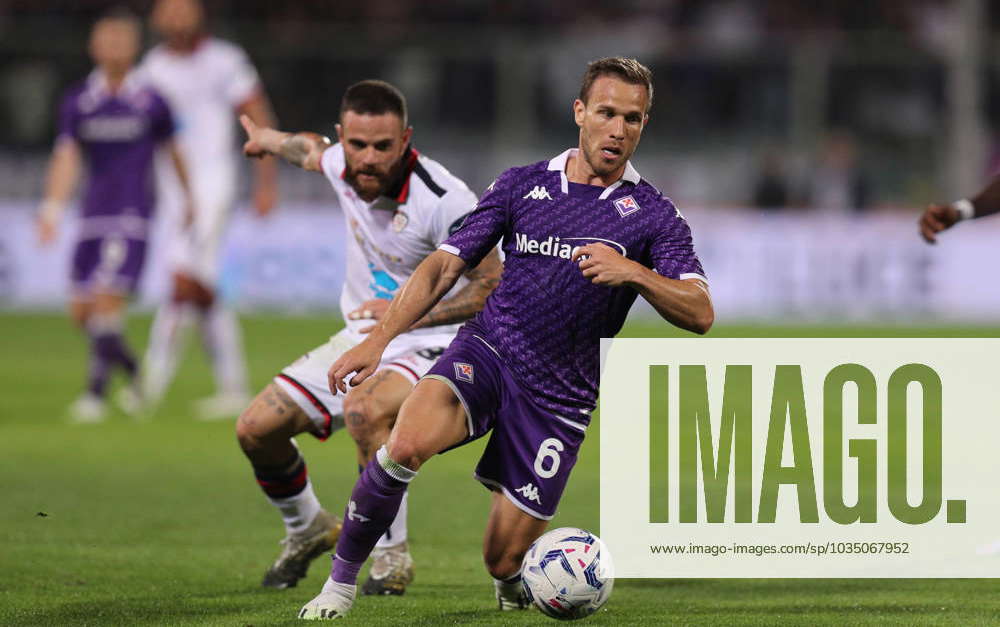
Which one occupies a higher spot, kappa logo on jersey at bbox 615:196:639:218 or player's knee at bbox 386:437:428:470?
kappa logo on jersey at bbox 615:196:639:218

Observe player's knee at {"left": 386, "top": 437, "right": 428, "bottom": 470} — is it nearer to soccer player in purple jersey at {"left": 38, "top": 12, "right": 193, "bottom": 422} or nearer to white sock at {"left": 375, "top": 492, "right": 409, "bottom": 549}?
white sock at {"left": 375, "top": 492, "right": 409, "bottom": 549}

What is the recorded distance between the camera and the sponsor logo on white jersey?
577 cm

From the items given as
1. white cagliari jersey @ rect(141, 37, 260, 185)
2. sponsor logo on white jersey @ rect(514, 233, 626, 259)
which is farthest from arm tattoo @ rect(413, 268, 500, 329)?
white cagliari jersey @ rect(141, 37, 260, 185)

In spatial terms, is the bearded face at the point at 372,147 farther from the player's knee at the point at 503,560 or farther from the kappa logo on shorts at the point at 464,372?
the player's knee at the point at 503,560

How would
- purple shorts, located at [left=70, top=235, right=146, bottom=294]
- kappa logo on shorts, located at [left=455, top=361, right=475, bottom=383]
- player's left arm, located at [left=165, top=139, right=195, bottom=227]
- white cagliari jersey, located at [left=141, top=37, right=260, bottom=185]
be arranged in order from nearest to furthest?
kappa logo on shorts, located at [left=455, top=361, right=475, bottom=383] < purple shorts, located at [left=70, top=235, right=146, bottom=294] < player's left arm, located at [left=165, top=139, right=195, bottom=227] < white cagliari jersey, located at [left=141, top=37, right=260, bottom=185]

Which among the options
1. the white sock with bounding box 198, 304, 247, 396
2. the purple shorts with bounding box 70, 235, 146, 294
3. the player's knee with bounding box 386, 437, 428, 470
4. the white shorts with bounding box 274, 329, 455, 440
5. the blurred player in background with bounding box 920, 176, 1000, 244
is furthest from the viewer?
the white sock with bounding box 198, 304, 247, 396

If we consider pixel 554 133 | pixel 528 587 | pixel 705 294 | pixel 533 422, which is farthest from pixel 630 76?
pixel 554 133

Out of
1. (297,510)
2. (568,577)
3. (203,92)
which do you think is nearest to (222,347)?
(203,92)

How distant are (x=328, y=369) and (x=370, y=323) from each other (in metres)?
0.46

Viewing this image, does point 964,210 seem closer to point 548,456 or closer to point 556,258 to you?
point 556,258

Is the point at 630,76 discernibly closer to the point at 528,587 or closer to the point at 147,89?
the point at 528,587

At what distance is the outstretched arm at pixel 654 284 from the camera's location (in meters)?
5.20

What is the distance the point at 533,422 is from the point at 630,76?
1.31 meters

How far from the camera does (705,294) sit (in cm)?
541
